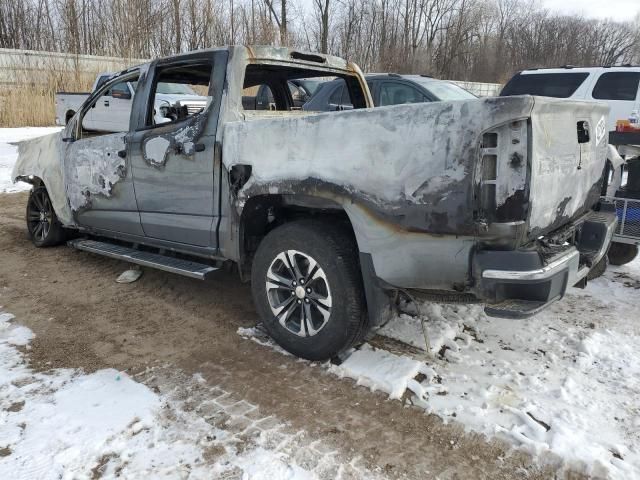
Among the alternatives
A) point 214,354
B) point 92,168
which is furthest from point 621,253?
point 92,168

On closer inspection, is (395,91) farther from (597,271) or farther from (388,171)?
(388,171)

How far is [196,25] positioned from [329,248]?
2456 cm

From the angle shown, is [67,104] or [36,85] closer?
[67,104]

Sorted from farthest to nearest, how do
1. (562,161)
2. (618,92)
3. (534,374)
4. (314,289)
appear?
(618,92), (314,289), (534,374), (562,161)

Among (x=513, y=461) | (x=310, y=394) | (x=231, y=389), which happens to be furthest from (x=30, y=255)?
(x=513, y=461)

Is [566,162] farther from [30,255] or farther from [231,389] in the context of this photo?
[30,255]

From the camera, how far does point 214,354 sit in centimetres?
350

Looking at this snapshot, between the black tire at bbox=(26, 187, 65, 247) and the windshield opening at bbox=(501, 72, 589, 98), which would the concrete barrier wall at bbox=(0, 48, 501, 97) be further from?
the black tire at bbox=(26, 187, 65, 247)

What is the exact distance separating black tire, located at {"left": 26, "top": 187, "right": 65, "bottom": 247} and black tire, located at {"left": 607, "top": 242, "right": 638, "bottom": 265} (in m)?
5.98

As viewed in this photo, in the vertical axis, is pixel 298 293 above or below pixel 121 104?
below

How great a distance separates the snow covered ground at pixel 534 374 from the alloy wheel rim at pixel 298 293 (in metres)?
0.35

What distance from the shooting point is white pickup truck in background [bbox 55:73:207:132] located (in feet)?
14.3

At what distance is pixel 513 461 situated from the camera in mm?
2410

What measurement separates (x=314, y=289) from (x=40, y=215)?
4.29 m
